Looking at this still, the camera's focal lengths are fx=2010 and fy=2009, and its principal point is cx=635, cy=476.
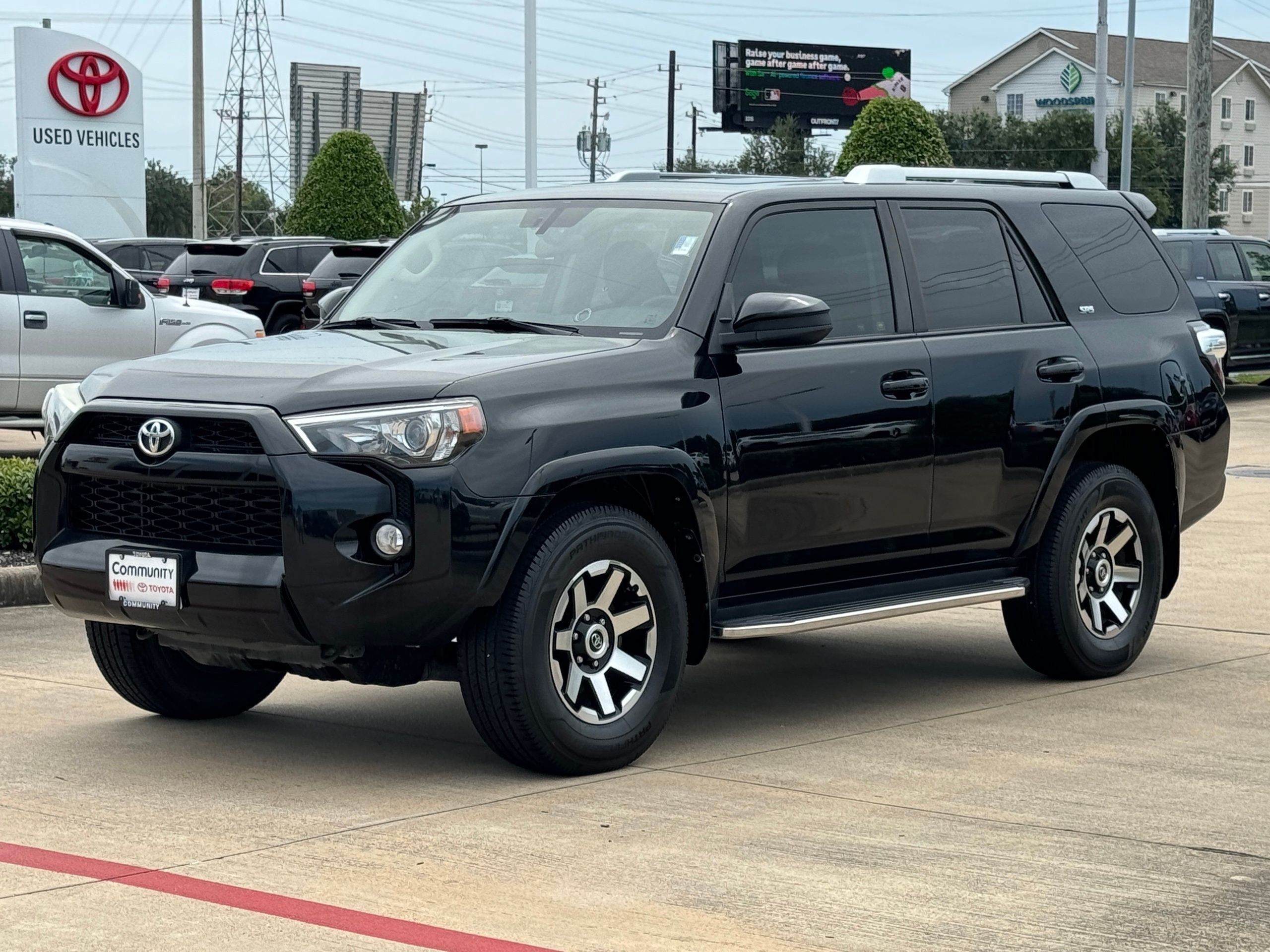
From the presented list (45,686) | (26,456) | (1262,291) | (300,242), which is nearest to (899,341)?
(45,686)

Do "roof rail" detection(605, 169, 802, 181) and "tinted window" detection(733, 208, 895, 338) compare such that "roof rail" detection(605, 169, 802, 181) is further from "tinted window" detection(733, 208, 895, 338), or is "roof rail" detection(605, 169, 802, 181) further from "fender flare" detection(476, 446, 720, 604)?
"fender flare" detection(476, 446, 720, 604)

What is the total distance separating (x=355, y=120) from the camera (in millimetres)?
149500

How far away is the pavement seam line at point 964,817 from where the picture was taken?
5.46 meters

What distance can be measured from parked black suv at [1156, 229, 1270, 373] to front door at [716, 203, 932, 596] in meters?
18.4

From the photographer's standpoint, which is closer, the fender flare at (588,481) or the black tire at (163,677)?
the fender flare at (588,481)

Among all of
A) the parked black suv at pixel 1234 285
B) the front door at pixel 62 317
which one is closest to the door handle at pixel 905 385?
the front door at pixel 62 317

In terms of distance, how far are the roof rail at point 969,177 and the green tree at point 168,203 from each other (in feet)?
339

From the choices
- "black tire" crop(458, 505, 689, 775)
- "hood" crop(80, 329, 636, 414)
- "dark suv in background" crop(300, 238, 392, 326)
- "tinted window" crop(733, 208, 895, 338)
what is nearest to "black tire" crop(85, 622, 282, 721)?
"hood" crop(80, 329, 636, 414)

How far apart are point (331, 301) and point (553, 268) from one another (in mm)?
Result: 1264

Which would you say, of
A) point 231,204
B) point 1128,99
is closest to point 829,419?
point 1128,99

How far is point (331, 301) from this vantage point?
7.92 meters

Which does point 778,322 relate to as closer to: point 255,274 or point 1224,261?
point 1224,261

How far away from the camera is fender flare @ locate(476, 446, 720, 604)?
591 centimetres

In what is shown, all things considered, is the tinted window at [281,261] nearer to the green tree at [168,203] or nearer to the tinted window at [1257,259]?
the tinted window at [1257,259]
